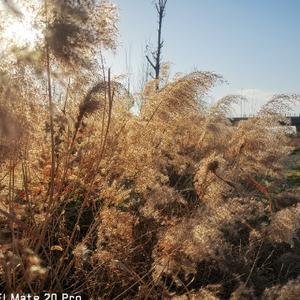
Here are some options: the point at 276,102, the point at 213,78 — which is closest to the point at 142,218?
the point at 213,78

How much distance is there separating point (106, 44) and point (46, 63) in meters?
0.28

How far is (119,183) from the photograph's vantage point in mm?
3146

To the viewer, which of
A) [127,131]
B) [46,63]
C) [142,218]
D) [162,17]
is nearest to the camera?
[46,63]

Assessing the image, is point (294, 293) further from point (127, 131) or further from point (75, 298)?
point (127, 131)

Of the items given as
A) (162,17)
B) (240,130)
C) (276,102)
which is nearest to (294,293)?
(240,130)

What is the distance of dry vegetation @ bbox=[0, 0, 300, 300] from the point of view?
80.0 inches

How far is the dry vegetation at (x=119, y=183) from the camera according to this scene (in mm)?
2031

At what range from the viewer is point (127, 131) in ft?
11.6

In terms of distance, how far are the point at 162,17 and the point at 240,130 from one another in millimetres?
18026

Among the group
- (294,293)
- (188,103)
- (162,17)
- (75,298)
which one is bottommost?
(75,298)

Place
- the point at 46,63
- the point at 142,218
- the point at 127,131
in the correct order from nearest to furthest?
the point at 46,63 < the point at 142,218 < the point at 127,131

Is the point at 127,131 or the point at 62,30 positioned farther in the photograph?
the point at 127,131

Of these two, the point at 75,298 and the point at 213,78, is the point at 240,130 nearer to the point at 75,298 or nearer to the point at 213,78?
the point at 213,78

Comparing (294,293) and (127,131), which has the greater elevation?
(127,131)
